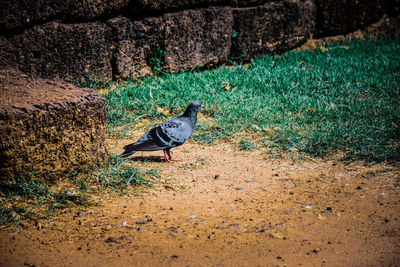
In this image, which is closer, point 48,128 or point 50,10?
point 48,128

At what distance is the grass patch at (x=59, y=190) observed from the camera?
2562 mm

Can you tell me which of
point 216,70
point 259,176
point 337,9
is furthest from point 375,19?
point 259,176

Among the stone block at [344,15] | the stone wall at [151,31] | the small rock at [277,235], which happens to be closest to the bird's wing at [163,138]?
the small rock at [277,235]

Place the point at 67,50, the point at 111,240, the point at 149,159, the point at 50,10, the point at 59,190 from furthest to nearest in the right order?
the point at 67,50 → the point at 50,10 → the point at 149,159 → the point at 59,190 → the point at 111,240

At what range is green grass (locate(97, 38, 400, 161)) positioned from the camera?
3.84m

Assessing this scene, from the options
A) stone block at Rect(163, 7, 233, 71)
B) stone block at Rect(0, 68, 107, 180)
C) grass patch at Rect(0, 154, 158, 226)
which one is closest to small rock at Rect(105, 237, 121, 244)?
grass patch at Rect(0, 154, 158, 226)

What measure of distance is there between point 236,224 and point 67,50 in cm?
314

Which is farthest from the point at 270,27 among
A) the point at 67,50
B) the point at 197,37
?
the point at 67,50

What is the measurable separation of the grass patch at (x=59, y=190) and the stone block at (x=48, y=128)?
2.8 inches

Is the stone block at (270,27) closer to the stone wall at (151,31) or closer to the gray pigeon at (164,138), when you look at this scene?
the stone wall at (151,31)

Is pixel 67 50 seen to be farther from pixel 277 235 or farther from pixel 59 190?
pixel 277 235

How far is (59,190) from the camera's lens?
2826 millimetres

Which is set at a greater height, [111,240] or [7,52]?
[7,52]

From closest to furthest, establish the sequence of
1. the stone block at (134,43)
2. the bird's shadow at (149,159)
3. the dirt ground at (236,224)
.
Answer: the dirt ground at (236,224), the bird's shadow at (149,159), the stone block at (134,43)
